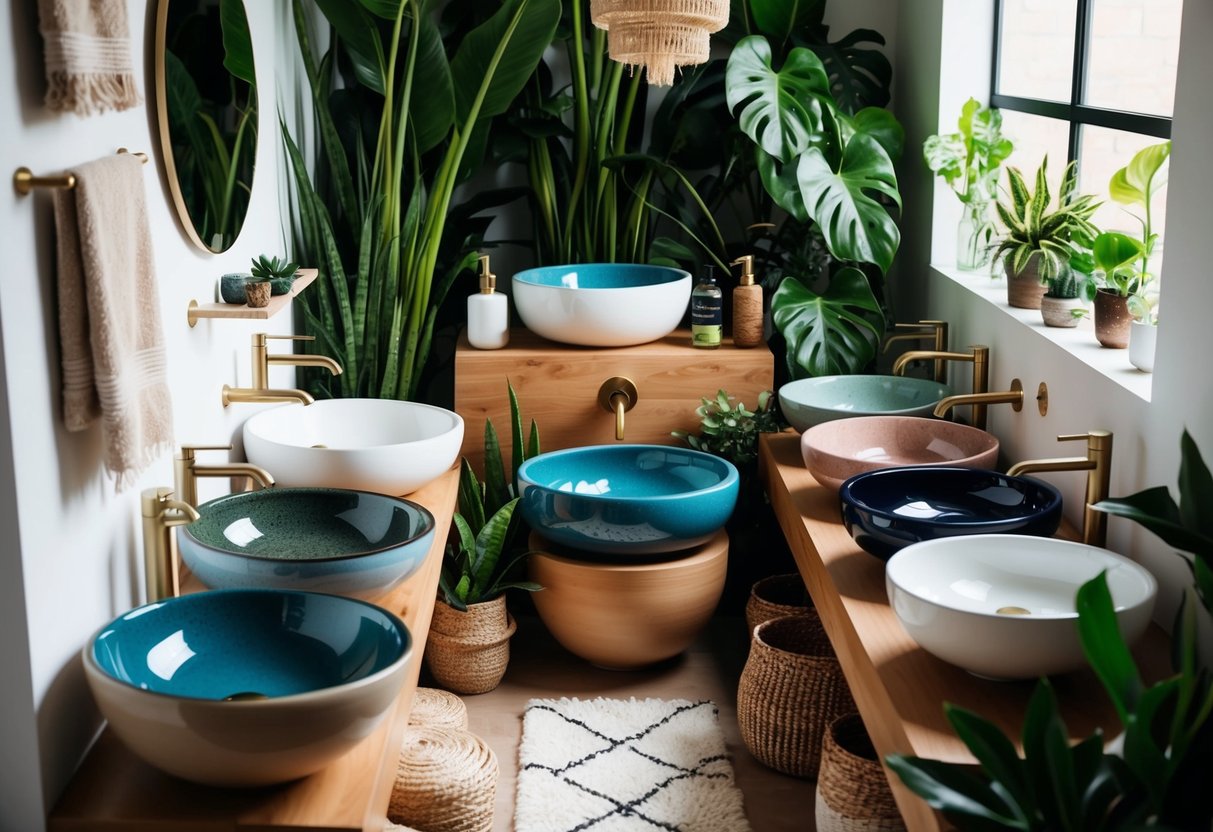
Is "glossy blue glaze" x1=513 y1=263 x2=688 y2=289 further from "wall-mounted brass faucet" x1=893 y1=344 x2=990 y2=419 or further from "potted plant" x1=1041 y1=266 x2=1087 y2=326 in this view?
"potted plant" x1=1041 y1=266 x2=1087 y2=326

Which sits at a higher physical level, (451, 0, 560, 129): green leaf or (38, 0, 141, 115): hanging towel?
(451, 0, 560, 129): green leaf

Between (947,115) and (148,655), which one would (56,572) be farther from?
(947,115)

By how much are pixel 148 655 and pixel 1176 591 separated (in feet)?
4.92

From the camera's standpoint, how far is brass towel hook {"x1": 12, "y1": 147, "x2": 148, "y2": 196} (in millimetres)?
1473

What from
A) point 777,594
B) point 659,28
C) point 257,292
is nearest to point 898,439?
point 777,594

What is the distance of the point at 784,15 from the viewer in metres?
3.38

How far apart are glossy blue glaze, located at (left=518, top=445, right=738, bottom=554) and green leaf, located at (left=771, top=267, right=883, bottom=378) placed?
1.21ft

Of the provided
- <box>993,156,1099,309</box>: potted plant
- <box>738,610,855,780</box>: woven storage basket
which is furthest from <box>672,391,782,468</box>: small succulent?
<box>993,156,1099,309</box>: potted plant

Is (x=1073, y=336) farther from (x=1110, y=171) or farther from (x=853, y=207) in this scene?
(x=853, y=207)

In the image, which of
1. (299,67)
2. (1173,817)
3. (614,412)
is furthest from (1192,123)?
(299,67)

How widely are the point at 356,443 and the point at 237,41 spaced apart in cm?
88

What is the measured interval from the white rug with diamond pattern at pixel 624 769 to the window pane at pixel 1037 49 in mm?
1734

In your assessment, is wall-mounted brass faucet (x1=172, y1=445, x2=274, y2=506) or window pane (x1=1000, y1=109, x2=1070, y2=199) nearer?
wall-mounted brass faucet (x1=172, y1=445, x2=274, y2=506)

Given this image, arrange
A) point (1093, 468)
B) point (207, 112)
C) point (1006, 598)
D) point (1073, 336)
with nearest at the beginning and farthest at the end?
point (1006, 598)
point (1093, 468)
point (207, 112)
point (1073, 336)
